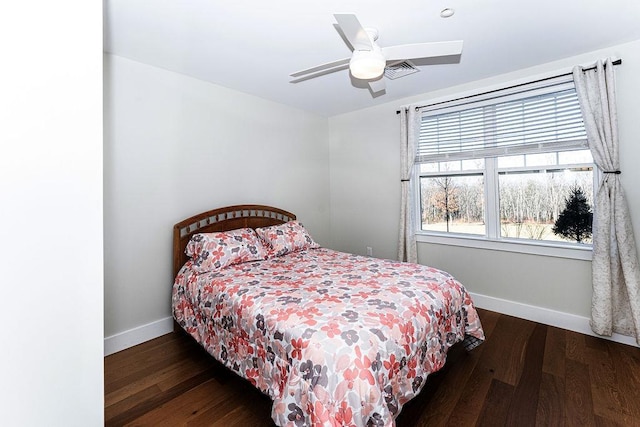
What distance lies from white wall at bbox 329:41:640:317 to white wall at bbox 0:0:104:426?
318 centimetres

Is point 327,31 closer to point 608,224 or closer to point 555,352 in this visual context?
point 608,224

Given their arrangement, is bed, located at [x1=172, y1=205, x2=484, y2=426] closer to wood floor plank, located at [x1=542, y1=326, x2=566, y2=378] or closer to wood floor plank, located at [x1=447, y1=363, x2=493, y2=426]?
wood floor plank, located at [x1=447, y1=363, x2=493, y2=426]

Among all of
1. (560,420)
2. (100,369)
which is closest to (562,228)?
(560,420)

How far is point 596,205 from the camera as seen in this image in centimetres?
242

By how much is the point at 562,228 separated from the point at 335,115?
3.10 metres

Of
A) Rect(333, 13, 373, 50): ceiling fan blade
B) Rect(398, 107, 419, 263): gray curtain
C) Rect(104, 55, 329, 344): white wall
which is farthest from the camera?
Rect(398, 107, 419, 263): gray curtain

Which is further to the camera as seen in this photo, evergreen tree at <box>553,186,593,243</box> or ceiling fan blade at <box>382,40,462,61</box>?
evergreen tree at <box>553,186,593,243</box>

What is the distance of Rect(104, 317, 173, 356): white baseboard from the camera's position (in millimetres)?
2361

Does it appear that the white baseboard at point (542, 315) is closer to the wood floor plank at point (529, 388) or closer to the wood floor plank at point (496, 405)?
the wood floor plank at point (529, 388)

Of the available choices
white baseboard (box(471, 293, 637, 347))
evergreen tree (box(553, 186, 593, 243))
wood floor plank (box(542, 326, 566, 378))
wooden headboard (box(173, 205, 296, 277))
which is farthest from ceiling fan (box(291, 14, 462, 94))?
white baseboard (box(471, 293, 637, 347))

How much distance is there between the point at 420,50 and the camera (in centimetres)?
184

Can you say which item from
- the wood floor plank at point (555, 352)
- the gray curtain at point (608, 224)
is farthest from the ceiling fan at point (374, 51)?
the wood floor plank at point (555, 352)

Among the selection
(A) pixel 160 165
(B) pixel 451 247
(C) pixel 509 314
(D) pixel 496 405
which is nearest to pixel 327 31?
(A) pixel 160 165

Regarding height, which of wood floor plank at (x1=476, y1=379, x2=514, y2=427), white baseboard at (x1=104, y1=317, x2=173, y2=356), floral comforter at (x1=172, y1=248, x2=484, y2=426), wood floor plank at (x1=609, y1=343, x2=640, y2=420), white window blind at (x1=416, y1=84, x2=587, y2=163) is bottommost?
wood floor plank at (x1=476, y1=379, x2=514, y2=427)
